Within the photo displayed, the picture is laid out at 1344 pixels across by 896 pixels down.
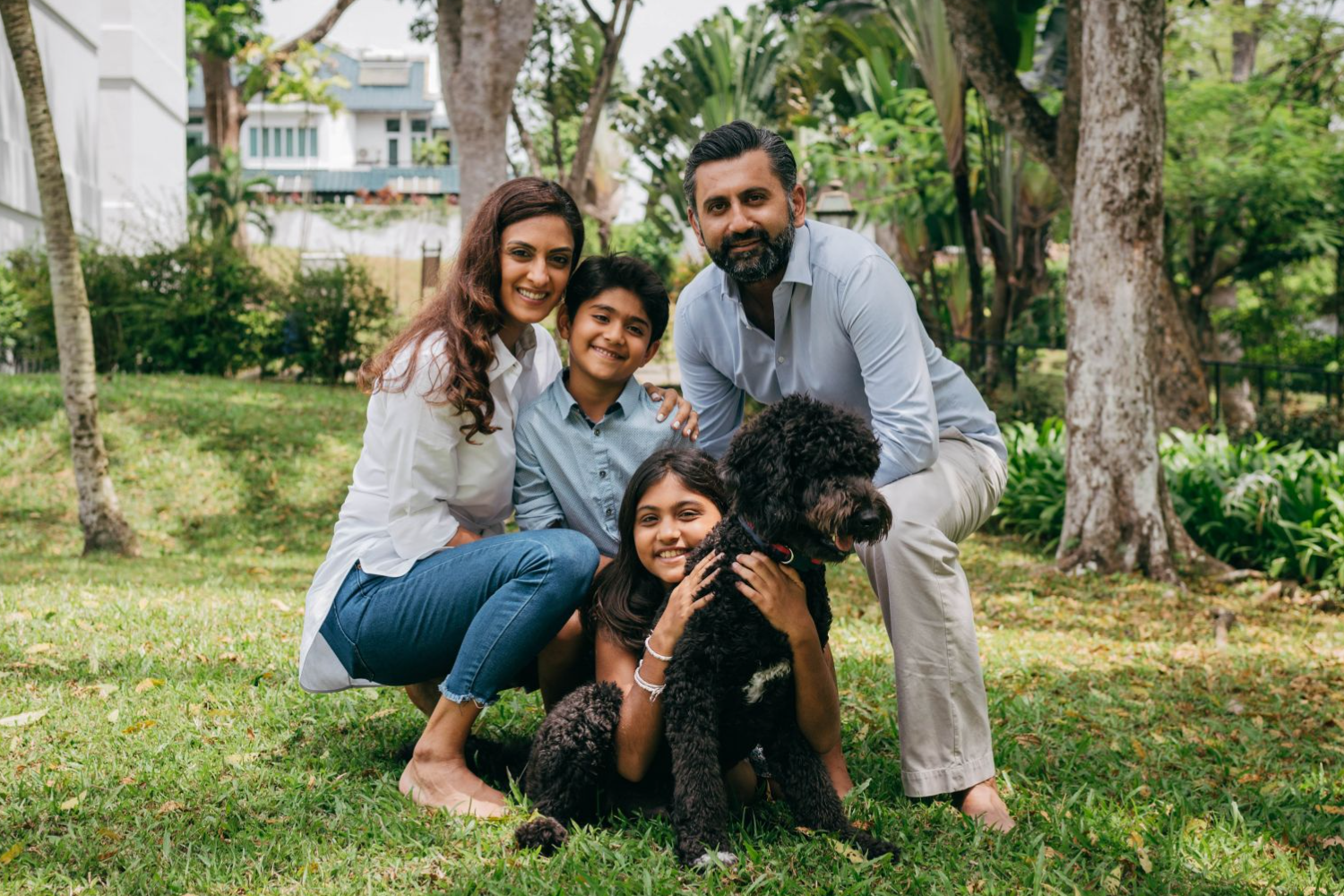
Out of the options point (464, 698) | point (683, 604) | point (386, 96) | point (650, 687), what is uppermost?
point (386, 96)

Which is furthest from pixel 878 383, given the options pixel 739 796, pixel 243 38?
pixel 243 38

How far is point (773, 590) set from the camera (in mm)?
3051

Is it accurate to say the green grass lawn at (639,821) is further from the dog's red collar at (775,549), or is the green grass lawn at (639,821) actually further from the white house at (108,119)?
the white house at (108,119)

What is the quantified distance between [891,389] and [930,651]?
827 mm

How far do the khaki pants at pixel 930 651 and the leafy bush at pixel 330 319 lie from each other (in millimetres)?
12142

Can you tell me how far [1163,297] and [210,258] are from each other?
37.6 ft

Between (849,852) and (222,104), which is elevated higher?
(222,104)

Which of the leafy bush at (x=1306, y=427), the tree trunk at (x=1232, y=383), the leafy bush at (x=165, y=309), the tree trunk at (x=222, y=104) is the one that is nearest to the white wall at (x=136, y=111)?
the tree trunk at (x=222, y=104)

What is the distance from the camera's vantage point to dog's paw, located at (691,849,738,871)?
2.99 meters

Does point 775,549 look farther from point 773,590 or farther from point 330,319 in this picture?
point 330,319

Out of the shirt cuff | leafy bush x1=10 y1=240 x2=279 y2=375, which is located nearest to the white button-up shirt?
the shirt cuff

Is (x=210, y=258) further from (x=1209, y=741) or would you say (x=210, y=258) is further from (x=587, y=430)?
(x=1209, y=741)

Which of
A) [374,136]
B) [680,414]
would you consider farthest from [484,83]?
[374,136]

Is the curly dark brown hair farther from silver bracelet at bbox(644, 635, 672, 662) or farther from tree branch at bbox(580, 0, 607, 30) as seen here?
tree branch at bbox(580, 0, 607, 30)
